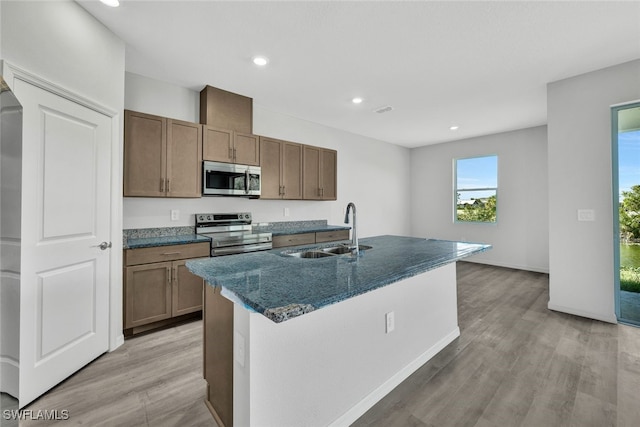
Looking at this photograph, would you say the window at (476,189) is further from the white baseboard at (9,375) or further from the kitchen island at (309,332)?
the white baseboard at (9,375)

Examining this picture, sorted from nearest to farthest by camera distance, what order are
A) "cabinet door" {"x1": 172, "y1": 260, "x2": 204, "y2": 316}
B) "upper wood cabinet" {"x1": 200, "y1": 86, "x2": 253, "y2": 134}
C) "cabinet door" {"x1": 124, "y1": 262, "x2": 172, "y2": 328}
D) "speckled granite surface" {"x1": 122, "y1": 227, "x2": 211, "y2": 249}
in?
1. "cabinet door" {"x1": 124, "y1": 262, "x2": 172, "y2": 328}
2. "speckled granite surface" {"x1": 122, "y1": 227, "x2": 211, "y2": 249}
3. "cabinet door" {"x1": 172, "y1": 260, "x2": 204, "y2": 316}
4. "upper wood cabinet" {"x1": 200, "y1": 86, "x2": 253, "y2": 134}

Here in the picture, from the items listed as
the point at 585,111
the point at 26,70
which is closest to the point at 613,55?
the point at 585,111

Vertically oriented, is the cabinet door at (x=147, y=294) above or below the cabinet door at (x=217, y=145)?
below

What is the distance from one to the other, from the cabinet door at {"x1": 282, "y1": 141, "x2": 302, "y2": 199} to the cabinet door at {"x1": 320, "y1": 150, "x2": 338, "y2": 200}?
44 cm

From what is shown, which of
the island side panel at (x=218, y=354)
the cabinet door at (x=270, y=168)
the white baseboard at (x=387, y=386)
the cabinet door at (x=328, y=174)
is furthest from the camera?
the cabinet door at (x=328, y=174)

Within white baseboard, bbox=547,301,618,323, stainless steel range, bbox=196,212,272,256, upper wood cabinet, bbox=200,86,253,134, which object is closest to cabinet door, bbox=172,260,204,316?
stainless steel range, bbox=196,212,272,256

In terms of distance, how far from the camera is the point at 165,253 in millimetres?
2684

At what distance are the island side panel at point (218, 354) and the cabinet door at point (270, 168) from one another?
7.46 feet

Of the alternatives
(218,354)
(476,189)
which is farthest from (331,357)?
(476,189)

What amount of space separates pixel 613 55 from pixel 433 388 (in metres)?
3.44

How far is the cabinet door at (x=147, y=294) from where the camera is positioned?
250cm

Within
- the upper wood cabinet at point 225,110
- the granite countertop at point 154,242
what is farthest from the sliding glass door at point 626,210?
the granite countertop at point 154,242

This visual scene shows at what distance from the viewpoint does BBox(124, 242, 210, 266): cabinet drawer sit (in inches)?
98.6

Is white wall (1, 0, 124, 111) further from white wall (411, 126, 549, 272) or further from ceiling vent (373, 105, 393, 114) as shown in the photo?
white wall (411, 126, 549, 272)
